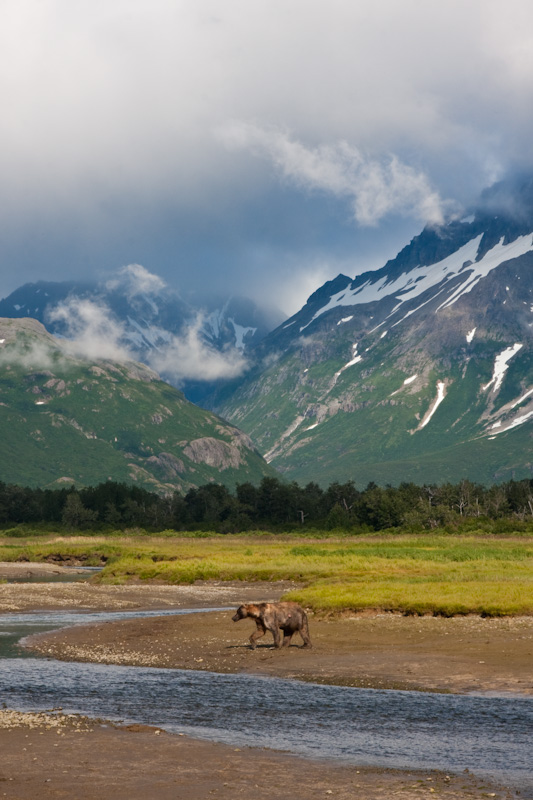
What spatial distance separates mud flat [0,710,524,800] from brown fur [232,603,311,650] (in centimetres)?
1494

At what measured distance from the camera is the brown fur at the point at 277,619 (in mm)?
37438

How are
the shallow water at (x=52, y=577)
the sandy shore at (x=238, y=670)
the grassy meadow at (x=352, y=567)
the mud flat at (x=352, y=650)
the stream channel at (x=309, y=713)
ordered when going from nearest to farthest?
1. the sandy shore at (x=238, y=670)
2. the stream channel at (x=309, y=713)
3. the mud flat at (x=352, y=650)
4. the grassy meadow at (x=352, y=567)
5. the shallow water at (x=52, y=577)

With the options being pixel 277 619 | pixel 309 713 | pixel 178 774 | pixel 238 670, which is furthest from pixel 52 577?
pixel 178 774

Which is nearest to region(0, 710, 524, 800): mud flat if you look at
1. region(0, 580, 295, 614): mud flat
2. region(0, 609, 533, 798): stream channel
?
region(0, 609, 533, 798): stream channel

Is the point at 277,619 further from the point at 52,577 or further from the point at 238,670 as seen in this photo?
the point at 52,577

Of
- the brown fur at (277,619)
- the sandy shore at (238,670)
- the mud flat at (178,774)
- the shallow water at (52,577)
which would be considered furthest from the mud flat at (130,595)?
the mud flat at (178,774)

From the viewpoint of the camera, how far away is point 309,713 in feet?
82.8

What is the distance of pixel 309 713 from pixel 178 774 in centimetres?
714

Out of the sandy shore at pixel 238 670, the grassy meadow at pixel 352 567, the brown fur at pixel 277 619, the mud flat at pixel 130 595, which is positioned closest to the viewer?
the sandy shore at pixel 238 670

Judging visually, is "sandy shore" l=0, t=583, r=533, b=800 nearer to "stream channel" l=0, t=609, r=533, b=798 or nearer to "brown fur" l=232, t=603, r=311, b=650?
"brown fur" l=232, t=603, r=311, b=650

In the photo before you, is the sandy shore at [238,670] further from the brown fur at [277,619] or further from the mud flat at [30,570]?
the mud flat at [30,570]

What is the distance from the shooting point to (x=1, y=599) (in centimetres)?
6956

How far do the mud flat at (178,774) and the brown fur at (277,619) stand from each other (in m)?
14.9

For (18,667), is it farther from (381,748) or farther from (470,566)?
(470,566)
